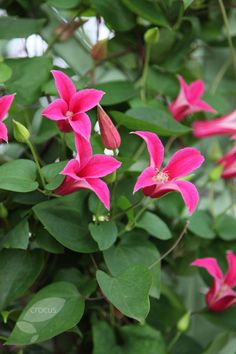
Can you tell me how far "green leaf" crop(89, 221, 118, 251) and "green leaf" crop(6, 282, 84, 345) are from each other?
0.06m

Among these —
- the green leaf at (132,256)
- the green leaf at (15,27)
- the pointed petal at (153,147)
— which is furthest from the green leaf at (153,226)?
the green leaf at (15,27)

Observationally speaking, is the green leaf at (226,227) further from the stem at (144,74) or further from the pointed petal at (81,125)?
the pointed petal at (81,125)

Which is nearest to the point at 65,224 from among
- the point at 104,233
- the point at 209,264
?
the point at 104,233

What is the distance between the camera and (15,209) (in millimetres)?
579

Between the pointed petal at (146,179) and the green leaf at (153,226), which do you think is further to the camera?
the green leaf at (153,226)

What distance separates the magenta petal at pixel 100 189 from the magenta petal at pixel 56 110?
6 centimetres

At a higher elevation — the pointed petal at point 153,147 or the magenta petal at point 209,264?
the pointed petal at point 153,147

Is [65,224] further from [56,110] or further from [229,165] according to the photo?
[229,165]

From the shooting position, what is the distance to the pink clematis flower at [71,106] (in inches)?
Answer: 18.1

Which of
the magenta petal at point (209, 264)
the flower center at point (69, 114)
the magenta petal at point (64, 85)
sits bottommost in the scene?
the magenta petal at point (209, 264)

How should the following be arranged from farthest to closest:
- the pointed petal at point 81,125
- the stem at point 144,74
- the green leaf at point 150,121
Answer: the stem at point 144,74
the green leaf at point 150,121
the pointed petal at point 81,125

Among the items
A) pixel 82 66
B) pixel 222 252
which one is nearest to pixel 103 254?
pixel 222 252

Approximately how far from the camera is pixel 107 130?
1.64 ft

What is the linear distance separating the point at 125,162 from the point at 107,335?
195mm
